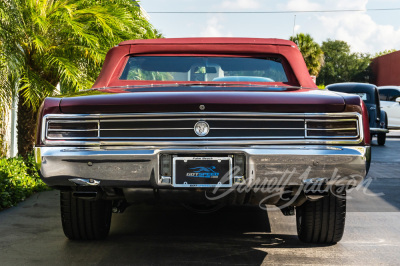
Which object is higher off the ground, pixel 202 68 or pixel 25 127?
pixel 202 68

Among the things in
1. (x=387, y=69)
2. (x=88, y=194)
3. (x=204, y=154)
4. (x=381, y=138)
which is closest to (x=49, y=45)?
(x=88, y=194)

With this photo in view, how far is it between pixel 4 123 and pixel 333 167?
8.13 metres

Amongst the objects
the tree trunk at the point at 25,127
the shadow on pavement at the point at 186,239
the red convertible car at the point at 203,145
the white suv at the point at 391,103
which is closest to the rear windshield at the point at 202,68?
the red convertible car at the point at 203,145

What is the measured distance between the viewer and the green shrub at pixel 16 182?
7.00 m

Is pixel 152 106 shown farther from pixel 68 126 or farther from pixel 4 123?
pixel 4 123

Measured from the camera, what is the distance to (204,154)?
158 inches

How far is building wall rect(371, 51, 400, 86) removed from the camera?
1814 inches

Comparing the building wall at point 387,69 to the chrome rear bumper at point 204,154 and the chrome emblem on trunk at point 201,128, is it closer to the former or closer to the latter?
the chrome rear bumper at point 204,154

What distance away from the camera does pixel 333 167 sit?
401cm

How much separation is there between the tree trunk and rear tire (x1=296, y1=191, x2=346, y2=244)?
580 cm

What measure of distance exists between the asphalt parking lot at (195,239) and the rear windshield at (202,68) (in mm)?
1354

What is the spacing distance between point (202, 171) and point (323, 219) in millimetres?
1294

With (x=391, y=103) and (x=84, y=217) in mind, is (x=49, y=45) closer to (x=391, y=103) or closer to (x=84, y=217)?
(x=84, y=217)

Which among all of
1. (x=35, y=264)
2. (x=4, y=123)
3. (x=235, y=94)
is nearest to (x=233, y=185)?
(x=235, y=94)
